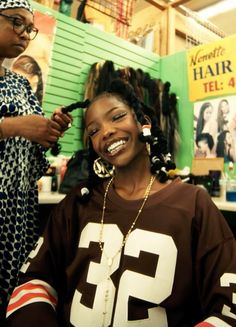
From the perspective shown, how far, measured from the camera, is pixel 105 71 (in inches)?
82.7

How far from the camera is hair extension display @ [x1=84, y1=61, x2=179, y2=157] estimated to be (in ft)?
6.95

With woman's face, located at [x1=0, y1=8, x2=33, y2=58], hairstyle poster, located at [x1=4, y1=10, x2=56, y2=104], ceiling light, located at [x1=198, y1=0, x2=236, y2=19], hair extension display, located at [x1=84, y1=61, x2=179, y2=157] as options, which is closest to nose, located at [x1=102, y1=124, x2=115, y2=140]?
woman's face, located at [x1=0, y1=8, x2=33, y2=58]

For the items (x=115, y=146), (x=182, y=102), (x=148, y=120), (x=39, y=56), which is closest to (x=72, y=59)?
(x=39, y=56)

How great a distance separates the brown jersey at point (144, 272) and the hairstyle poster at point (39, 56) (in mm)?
1158

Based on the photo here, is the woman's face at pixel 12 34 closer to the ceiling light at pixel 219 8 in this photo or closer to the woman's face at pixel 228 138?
the woman's face at pixel 228 138

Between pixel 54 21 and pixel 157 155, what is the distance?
1.32 m

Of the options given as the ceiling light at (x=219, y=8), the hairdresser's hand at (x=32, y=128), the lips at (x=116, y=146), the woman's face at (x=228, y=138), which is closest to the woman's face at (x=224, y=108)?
the woman's face at (x=228, y=138)

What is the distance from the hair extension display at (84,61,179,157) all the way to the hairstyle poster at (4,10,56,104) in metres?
0.32

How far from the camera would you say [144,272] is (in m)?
0.81

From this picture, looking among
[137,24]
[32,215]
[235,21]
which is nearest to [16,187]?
[32,215]

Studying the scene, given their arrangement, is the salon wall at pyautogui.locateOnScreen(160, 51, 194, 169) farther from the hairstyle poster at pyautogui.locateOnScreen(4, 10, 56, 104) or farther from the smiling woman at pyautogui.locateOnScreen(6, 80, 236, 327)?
the smiling woman at pyautogui.locateOnScreen(6, 80, 236, 327)

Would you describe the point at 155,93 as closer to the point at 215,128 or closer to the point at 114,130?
the point at 215,128

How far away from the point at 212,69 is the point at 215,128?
1.34 ft

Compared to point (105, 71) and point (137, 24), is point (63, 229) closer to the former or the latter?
point (105, 71)
